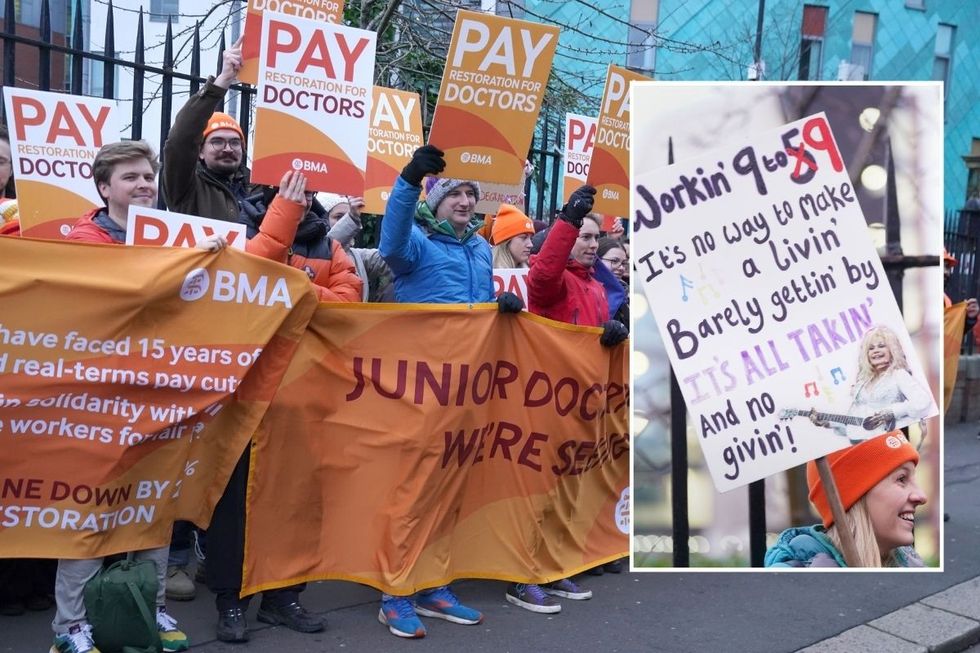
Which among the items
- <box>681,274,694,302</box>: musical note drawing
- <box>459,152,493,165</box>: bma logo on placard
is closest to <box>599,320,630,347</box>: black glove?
<box>459,152,493,165</box>: bma logo on placard

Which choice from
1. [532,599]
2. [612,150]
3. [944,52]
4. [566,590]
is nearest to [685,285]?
[532,599]

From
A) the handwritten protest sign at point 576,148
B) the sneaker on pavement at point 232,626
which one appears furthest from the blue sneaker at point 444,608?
the handwritten protest sign at point 576,148

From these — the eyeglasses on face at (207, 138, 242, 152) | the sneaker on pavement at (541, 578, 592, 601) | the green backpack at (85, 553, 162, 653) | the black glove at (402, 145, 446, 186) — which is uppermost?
the eyeglasses on face at (207, 138, 242, 152)

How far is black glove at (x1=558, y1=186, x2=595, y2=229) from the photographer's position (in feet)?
16.6

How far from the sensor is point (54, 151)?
5.68 m

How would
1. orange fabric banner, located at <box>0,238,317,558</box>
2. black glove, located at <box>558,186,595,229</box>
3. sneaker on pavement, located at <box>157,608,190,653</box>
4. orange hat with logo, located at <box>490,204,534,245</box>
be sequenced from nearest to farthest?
orange fabric banner, located at <box>0,238,317,558</box> < sneaker on pavement, located at <box>157,608,190,653</box> < black glove, located at <box>558,186,595,229</box> < orange hat with logo, located at <box>490,204,534,245</box>

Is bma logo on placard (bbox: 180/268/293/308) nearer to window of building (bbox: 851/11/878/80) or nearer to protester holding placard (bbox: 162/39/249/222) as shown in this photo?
protester holding placard (bbox: 162/39/249/222)

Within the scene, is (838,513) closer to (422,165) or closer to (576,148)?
(422,165)

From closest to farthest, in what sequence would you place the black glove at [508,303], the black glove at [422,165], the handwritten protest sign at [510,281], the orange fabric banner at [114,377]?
the orange fabric banner at [114,377]
the black glove at [422,165]
the black glove at [508,303]
the handwritten protest sign at [510,281]

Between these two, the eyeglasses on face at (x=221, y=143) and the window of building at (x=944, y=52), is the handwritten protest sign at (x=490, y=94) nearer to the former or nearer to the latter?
the eyeglasses on face at (x=221, y=143)

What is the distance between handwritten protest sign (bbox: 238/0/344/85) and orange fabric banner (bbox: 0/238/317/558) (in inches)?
43.4

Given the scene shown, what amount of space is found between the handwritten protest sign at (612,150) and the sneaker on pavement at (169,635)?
123 inches

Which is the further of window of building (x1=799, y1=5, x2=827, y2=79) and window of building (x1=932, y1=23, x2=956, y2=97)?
window of building (x1=932, y1=23, x2=956, y2=97)

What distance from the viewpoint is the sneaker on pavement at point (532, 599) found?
5.10 meters
